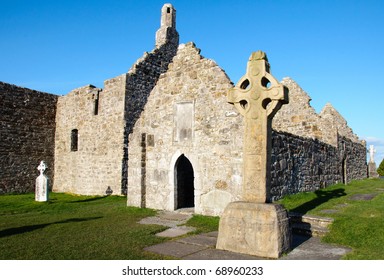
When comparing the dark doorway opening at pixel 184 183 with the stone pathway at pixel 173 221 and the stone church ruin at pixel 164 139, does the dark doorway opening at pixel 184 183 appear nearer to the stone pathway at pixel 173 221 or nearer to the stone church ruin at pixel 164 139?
the stone church ruin at pixel 164 139

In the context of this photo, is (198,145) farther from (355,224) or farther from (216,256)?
(216,256)

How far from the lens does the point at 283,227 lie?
18.5ft

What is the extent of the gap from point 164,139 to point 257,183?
17.9ft

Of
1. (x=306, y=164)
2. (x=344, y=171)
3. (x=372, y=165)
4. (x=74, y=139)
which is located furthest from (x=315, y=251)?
(x=372, y=165)

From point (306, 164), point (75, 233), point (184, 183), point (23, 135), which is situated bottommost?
point (75, 233)

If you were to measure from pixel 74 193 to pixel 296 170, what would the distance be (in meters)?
11.4

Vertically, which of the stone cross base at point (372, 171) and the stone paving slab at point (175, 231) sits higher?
the stone cross base at point (372, 171)

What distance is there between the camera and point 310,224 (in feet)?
24.2

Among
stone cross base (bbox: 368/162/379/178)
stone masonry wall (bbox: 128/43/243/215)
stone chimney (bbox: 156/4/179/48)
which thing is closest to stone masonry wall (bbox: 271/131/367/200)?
stone masonry wall (bbox: 128/43/243/215)

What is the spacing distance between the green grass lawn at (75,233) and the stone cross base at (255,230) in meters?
1.37

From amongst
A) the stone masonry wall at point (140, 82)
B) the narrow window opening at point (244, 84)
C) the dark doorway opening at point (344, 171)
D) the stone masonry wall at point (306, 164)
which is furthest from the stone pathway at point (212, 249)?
the dark doorway opening at point (344, 171)

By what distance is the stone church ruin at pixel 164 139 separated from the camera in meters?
9.80

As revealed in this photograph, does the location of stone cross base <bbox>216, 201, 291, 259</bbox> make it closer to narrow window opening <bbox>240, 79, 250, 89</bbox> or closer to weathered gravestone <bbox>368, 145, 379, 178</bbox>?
narrow window opening <bbox>240, 79, 250, 89</bbox>
